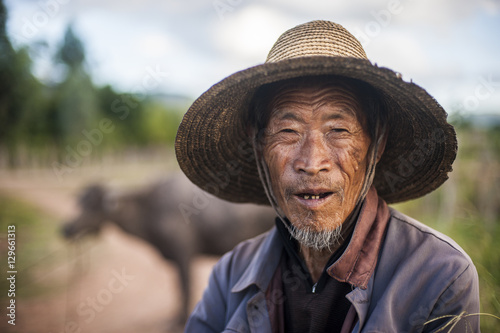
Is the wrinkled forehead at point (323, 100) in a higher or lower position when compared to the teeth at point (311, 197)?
higher

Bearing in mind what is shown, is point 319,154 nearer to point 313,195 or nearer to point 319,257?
point 313,195

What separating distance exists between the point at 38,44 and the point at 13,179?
38.0 feet

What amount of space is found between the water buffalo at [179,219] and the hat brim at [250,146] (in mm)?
3428

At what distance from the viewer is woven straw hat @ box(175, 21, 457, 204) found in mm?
1374

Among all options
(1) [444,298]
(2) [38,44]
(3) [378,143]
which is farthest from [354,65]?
(2) [38,44]

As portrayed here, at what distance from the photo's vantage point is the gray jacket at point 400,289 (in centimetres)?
131

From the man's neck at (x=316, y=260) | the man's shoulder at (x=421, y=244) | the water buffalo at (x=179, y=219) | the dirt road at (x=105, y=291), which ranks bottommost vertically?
the dirt road at (x=105, y=291)

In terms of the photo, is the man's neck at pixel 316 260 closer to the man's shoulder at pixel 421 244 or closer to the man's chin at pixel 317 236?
the man's chin at pixel 317 236

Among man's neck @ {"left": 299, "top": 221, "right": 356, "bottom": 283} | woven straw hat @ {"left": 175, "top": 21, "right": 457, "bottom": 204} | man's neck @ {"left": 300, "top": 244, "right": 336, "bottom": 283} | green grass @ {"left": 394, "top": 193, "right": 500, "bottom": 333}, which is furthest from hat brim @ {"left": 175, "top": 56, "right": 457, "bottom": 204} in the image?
green grass @ {"left": 394, "top": 193, "right": 500, "bottom": 333}

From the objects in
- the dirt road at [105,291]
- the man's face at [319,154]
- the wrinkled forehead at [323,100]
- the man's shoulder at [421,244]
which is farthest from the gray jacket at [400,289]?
the dirt road at [105,291]

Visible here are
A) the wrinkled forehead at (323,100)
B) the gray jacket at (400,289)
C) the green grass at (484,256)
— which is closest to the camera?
the gray jacket at (400,289)

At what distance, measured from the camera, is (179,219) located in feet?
19.0

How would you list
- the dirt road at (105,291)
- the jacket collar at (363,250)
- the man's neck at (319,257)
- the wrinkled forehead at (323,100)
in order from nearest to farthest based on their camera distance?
the jacket collar at (363,250)
the wrinkled forehead at (323,100)
the man's neck at (319,257)
the dirt road at (105,291)

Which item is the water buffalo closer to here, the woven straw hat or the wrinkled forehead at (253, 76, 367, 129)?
the woven straw hat
